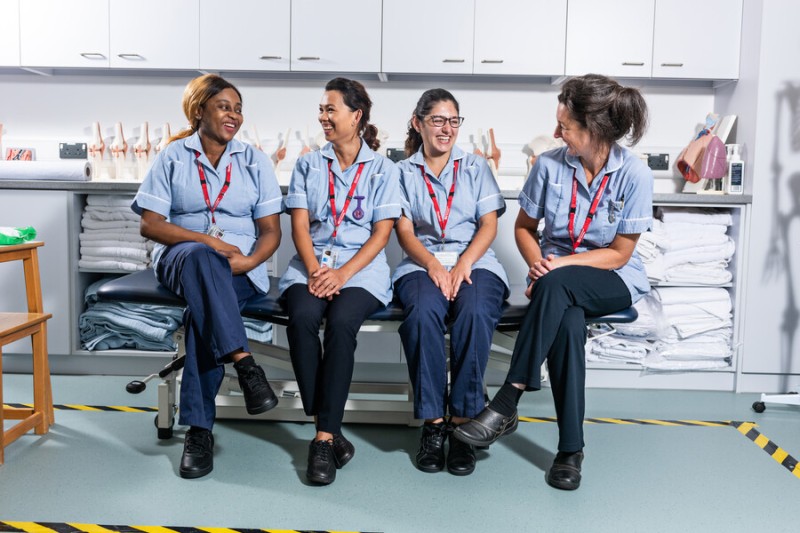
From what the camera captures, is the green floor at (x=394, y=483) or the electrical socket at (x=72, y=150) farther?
the electrical socket at (x=72, y=150)

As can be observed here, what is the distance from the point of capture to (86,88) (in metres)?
3.77

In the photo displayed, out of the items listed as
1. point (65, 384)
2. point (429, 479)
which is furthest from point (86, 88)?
point (429, 479)

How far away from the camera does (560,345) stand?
217 centimetres

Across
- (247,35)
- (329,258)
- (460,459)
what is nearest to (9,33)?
(247,35)

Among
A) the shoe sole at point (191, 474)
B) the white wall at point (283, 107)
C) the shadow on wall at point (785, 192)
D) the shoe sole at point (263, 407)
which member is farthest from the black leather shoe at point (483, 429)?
the white wall at point (283, 107)

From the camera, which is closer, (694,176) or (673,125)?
(694,176)

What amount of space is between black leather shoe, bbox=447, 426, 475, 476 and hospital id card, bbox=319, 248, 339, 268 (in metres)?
0.71

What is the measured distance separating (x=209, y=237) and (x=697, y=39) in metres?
2.45

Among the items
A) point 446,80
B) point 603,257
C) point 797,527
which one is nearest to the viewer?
point 797,527

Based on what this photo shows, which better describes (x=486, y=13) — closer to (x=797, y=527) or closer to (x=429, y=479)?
(x=429, y=479)

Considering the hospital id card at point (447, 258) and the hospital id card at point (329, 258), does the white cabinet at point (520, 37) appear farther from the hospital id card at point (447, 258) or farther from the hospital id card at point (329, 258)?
the hospital id card at point (329, 258)

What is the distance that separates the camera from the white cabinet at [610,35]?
3396 mm

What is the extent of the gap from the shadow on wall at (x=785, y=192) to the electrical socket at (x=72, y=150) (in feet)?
10.8

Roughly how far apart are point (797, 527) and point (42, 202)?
3042 mm
